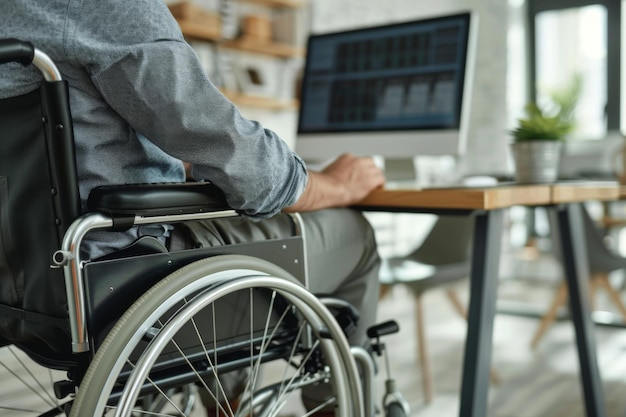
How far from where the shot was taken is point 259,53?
346 cm

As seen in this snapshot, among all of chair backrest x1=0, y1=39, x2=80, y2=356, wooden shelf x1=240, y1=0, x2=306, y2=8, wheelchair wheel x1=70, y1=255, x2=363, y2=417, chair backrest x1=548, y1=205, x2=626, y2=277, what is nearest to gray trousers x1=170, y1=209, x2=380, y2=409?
wheelchair wheel x1=70, y1=255, x2=363, y2=417

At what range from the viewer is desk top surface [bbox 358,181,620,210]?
109cm

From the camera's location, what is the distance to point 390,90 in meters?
1.79

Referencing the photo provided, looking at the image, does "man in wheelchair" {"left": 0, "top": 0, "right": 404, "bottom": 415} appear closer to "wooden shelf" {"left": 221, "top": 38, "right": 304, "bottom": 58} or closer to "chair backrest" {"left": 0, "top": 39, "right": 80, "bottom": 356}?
"chair backrest" {"left": 0, "top": 39, "right": 80, "bottom": 356}

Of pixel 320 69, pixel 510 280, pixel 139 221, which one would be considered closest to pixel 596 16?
pixel 510 280

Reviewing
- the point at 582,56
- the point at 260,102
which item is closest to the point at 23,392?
the point at 260,102

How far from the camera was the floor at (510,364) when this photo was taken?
1.97m

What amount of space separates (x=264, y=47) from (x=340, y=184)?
7.82 ft

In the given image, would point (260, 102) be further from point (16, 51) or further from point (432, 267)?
point (16, 51)

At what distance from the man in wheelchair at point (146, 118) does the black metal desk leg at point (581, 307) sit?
90cm

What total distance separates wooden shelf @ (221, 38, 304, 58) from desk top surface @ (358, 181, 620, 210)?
222 cm

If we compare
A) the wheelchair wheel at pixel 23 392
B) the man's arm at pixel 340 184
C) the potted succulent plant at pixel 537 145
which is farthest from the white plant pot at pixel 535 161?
the wheelchair wheel at pixel 23 392

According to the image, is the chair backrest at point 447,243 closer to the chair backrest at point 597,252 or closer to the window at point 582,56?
the chair backrest at point 597,252

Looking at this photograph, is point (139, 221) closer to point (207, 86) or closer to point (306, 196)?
point (207, 86)
